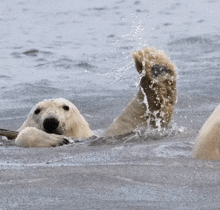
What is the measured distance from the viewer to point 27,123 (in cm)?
724

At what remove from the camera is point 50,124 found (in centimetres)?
682

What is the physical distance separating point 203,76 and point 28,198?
1148 cm

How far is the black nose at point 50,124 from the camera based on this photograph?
6.79m

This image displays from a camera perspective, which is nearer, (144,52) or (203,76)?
(144,52)

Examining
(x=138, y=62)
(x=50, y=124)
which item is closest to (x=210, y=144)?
(x=138, y=62)

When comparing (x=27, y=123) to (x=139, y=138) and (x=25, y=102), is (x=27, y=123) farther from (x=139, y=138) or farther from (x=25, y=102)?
(x=25, y=102)

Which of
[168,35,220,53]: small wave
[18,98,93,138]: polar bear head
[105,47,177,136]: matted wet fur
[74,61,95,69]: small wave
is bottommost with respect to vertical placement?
[74,61,95,69]: small wave

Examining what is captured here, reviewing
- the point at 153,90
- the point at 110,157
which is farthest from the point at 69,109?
the point at 110,157

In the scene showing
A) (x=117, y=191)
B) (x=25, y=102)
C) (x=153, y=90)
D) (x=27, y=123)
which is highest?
(x=117, y=191)

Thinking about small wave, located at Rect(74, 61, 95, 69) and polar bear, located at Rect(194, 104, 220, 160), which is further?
small wave, located at Rect(74, 61, 95, 69)

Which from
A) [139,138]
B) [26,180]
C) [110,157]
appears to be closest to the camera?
[26,180]

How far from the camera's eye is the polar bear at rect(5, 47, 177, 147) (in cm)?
639

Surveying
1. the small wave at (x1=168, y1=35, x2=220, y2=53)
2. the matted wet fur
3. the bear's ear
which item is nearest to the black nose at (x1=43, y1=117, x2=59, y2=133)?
the matted wet fur

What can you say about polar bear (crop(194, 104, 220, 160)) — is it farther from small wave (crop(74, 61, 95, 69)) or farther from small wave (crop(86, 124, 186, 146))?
small wave (crop(74, 61, 95, 69))
